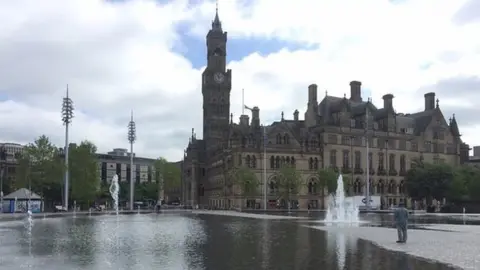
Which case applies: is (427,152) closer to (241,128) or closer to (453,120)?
(453,120)

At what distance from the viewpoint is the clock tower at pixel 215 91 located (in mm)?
139500

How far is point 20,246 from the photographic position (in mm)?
25500

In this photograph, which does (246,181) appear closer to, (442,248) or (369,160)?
(369,160)

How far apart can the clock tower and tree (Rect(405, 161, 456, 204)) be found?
168ft

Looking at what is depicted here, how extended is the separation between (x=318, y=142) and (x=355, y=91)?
22.0 m

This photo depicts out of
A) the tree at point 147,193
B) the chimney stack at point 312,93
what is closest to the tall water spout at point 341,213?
the chimney stack at point 312,93

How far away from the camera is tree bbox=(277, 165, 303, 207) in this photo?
336 ft

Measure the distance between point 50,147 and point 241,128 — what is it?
130 ft

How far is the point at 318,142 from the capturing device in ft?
380

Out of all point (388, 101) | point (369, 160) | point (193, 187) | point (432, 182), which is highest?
point (388, 101)

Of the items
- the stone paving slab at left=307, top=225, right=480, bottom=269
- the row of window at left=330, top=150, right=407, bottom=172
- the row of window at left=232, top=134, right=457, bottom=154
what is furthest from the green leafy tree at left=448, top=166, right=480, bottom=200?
the stone paving slab at left=307, top=225, right=480, bottom=269

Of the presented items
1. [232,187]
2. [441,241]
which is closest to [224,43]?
[232,187]

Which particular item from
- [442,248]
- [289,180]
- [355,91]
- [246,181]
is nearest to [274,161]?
[289,180]

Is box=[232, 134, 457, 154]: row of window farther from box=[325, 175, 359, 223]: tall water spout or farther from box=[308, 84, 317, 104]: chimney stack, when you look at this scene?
box=[325, 175, 359, 223]: tall water spout
